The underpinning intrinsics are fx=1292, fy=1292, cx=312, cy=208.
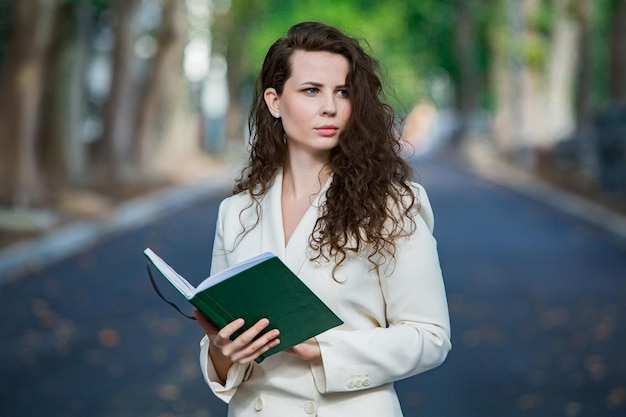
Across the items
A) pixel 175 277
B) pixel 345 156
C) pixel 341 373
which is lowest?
pixel 341 373

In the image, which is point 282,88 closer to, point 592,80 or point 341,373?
point 341,373

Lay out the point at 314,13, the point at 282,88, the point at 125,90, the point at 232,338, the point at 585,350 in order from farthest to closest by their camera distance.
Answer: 1. the point at 314,13
2. the point at 125,90
3. the point at 585,350
4. the point at 282,88
5. the point at 232,338

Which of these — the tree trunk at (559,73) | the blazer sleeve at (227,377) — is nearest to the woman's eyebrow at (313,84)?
the blazer sleeve at (227,377)

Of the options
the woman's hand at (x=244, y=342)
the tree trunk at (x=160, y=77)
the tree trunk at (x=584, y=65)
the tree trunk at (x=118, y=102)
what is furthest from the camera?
the tree trunk at (x=160, y=77)

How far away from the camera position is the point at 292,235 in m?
3.08

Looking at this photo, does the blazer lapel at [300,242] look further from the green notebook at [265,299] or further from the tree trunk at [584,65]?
the tree trunk at [584,65]

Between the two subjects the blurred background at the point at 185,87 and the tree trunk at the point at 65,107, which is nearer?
the blurred background at the point at 185,87

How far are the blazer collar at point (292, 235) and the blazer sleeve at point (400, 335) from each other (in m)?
0.19

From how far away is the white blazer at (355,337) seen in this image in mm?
3027

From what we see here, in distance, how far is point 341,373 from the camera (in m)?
3.03

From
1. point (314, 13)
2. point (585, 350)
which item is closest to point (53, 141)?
point (585, 350)

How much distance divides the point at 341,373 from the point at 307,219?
1.22 feet

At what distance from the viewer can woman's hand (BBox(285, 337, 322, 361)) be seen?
118 inches

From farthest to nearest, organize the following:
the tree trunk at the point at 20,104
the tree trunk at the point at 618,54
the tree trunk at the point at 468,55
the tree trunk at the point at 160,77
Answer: the tree trunk at the point at 468,55
the tree trunk at the point at 160,77
the tree trunk at the point at 618,54
the tree trunk at the point at 20,104
